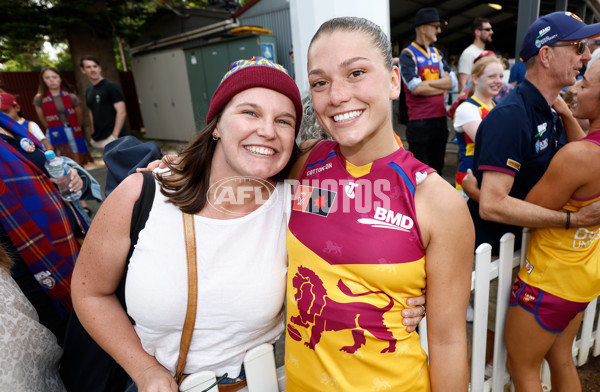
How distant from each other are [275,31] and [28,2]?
7.23 metres

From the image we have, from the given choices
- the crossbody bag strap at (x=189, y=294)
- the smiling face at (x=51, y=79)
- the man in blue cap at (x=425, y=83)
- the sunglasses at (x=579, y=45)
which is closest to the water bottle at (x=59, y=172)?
the crossbody bag strap at (x=189, y=294)

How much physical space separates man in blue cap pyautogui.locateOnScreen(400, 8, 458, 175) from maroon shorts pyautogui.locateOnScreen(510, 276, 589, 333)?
9.75ft

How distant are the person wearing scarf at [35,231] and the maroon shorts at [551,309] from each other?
2599mm

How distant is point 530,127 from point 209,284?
1830 millimetres

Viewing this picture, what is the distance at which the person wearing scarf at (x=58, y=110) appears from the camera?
624 cm

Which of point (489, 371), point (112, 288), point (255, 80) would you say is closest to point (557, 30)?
point (255, 80)

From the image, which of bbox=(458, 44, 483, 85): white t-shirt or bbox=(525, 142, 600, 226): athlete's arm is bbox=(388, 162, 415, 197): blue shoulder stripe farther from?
bbox=(458, 44, 483, 85): white t-shirt

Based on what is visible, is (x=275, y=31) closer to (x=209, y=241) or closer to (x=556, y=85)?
(x=556, y=85)

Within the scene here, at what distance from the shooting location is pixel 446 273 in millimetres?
1148

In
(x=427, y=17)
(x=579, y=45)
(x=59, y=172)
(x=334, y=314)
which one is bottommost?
(x=334, y=314)

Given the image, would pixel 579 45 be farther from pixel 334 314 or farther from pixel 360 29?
pixel 334 314

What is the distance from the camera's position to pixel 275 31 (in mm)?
10719

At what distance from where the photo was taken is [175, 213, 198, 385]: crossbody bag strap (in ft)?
4.20

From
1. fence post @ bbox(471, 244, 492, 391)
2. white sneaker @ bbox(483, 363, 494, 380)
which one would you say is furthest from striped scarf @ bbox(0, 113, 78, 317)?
white sneaker @ bbox(483, 363, 494, 380)
